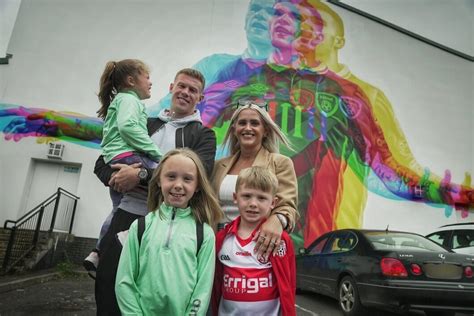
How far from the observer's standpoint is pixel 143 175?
177 centimetres

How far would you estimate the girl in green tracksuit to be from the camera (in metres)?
1.48

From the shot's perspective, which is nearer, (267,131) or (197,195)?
(197,195)

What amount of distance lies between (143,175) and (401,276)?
347cm

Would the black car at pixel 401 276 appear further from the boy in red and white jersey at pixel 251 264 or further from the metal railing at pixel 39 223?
the metal railing at pixel 39 223

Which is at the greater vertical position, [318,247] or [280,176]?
[280,176]

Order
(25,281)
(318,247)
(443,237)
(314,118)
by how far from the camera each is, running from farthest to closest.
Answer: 1. (314,118)
2. (443,237)
3. (318,247)
4. (25,281)

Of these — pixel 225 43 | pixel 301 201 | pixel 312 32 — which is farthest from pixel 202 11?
pixel 301 201

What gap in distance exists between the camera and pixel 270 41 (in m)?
11.7

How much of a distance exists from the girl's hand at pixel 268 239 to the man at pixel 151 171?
509mm

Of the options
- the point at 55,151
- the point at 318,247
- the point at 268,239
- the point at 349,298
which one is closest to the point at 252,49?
the point at 55,151

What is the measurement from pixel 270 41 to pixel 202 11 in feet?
8.83

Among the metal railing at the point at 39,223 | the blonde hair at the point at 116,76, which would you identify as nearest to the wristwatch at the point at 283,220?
the blonde hair at the point at 116,76

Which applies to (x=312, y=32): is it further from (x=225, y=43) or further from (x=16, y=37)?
(x=16, y=37)

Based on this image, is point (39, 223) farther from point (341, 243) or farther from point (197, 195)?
point (197, 195)
